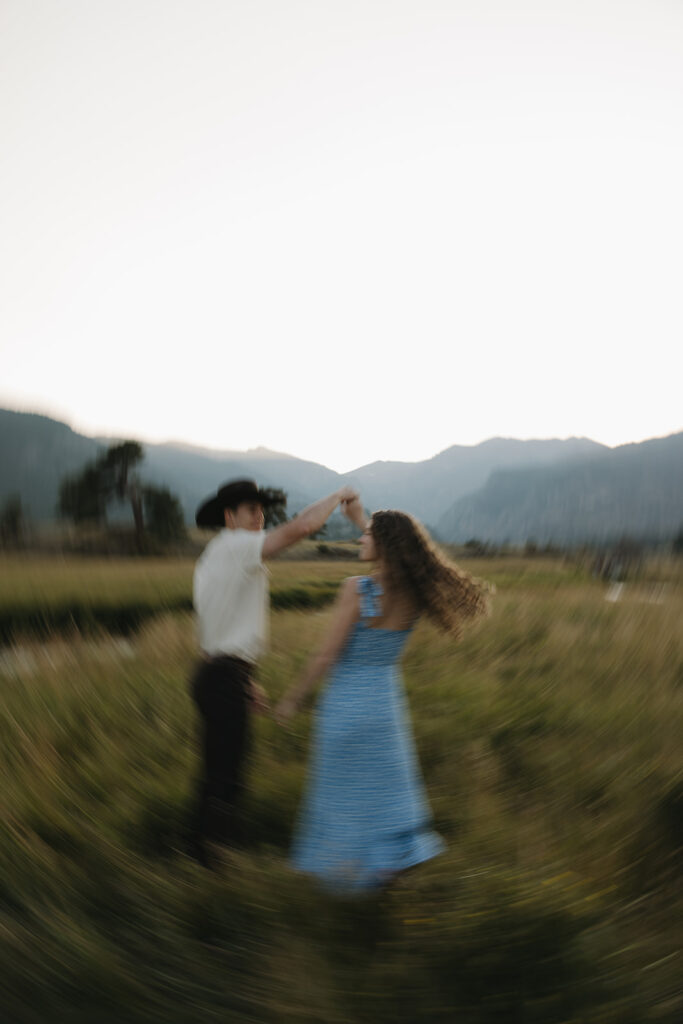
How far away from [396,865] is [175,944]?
0.96 metres

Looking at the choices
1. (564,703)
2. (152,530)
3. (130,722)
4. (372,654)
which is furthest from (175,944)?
(152,530)

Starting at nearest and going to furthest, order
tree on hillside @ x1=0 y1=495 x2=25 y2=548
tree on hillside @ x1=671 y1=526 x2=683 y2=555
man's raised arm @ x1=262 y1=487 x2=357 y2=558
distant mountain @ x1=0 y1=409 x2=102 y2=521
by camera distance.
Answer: man's raised arm @ x1=262 y1=487 x2=357 y2=558 < tree on hillside @ x1=671 y1=526 x2=683 y2=555 < tree on hillside @ x1=0 y1=495 x2=25 y2=548 < distant mountain @ x1=0 y1=409 x2=102 y2=521

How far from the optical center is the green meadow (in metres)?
2.16

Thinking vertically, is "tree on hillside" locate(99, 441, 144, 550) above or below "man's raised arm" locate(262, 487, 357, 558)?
above

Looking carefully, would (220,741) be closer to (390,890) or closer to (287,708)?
(287,708)

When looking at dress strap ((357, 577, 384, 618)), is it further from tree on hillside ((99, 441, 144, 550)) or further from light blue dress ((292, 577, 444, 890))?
tree on hillside ((99, 441, 144, 550))

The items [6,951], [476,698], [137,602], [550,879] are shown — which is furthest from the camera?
[137,602]

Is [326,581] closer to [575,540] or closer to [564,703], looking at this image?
[575,540]

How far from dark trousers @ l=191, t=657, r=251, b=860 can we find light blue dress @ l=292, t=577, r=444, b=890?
14.9 inches

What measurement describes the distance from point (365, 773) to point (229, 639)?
0.88m

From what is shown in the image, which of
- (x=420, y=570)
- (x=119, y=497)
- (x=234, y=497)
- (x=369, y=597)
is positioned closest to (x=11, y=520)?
(x=119, y=497)

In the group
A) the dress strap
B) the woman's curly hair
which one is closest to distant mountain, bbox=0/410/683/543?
the woman's curly hair

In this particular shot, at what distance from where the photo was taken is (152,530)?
27.0 ft

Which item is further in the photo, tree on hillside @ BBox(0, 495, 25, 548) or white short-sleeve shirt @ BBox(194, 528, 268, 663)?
tree on hillside @ BBox(0, 495, 25, 548)
